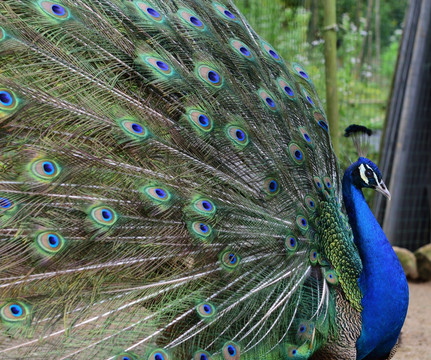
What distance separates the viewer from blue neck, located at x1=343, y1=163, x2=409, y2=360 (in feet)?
8.43

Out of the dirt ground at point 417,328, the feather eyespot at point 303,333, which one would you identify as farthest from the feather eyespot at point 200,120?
the dirt ground at point 417,328

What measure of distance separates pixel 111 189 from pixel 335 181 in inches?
47.7

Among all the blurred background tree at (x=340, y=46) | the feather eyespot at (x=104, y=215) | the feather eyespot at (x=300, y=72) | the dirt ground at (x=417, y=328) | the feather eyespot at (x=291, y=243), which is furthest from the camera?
the blurred background tree at (x=340, y=46)

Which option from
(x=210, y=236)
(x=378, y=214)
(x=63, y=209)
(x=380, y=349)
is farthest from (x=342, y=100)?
(x=63, y=209)

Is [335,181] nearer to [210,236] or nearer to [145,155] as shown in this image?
[210,236]

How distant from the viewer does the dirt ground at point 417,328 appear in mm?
3488

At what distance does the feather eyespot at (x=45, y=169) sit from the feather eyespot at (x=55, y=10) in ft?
1.80

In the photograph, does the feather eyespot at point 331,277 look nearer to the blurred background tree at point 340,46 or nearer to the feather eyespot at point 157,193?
the blurred background tree at point 340,46

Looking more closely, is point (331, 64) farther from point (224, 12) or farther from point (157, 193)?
point (157, 193)

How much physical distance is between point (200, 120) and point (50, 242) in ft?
2.48

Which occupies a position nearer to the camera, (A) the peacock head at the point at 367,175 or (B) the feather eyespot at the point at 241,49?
(B) the feather eyespot at the point at 241,49

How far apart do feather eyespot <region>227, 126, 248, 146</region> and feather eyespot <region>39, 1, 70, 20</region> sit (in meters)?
0.78

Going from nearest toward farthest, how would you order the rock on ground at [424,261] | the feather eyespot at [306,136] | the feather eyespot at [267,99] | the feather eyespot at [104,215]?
the feather eyespot at [104,215], the feather eyespot at [267,99], the feather eyespot at [306,136], the rock on ground at [424,261]

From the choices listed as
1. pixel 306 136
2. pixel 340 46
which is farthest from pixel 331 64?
pixel 340 46
